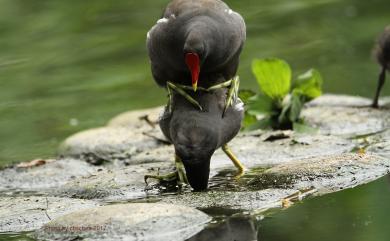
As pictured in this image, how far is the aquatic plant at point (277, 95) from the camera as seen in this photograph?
776 cm

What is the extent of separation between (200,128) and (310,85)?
90.9 inches

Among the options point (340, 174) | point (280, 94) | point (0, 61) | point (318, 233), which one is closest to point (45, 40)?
point (0, 61)

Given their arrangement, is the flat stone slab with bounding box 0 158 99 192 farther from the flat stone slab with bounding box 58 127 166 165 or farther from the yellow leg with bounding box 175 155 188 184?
the yellow leg with bounding box 175 155 188 184

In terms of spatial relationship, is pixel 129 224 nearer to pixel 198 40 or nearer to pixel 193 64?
pixel 193 64

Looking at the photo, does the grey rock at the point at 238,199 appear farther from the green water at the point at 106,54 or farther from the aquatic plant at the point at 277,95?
the aquatic plant at the point at 277,95

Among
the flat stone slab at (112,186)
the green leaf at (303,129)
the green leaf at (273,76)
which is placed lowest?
the green leaf at (303,129)

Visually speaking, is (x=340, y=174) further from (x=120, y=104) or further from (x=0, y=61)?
(x=0, y=61)

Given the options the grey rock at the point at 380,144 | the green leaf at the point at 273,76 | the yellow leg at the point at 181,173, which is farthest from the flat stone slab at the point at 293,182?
the green leaf at the point at 273,76

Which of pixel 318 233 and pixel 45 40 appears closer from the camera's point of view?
pixel 318 233

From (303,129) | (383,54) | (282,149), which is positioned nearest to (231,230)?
(282,149)

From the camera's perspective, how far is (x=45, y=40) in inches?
511

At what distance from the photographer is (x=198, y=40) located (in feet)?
18.3

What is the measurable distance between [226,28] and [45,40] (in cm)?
731

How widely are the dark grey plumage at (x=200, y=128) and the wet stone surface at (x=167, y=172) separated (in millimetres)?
172
